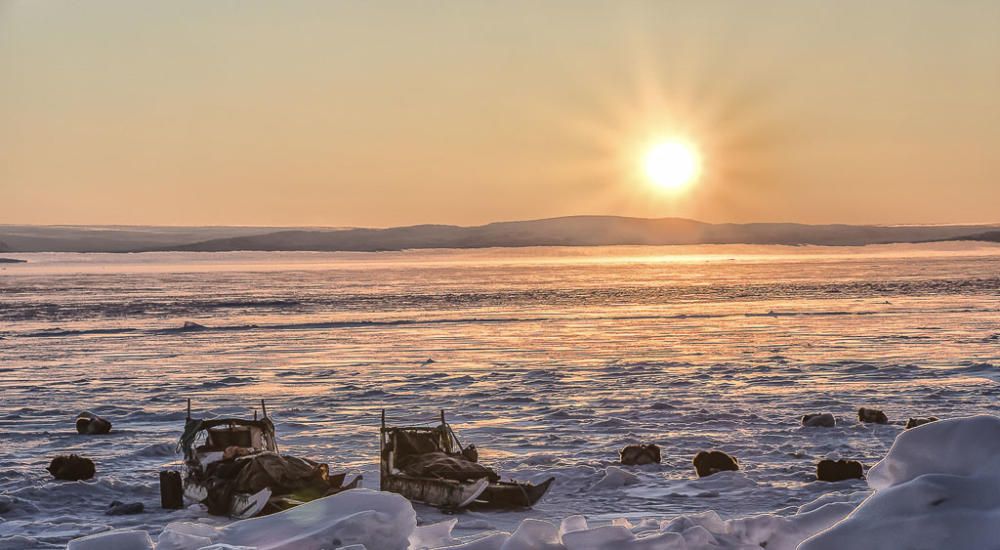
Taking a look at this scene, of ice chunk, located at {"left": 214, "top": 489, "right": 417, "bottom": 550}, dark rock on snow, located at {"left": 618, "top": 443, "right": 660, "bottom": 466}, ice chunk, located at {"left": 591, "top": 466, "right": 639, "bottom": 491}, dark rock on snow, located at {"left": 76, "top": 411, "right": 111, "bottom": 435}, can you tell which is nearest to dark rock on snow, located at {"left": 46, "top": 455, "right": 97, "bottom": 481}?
dark rock on snow, located at {"left": 76, "top": 411, "right": 111, "bottom": 435}

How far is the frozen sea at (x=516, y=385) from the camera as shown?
1049 inches

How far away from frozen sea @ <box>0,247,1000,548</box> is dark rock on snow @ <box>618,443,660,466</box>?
0.45 m

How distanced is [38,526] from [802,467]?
16672 millimetres

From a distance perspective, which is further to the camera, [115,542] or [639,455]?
[639,455]

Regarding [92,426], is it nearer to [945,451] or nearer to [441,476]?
[441,476]

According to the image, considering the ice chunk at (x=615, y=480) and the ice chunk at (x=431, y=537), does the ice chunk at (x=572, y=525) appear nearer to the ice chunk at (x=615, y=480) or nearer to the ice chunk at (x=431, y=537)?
the ice chunk at (x=431, y=537)

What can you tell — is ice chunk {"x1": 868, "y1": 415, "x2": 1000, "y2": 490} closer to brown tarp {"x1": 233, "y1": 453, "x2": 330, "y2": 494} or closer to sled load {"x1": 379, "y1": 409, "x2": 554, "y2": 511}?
sled load {"x1": 379, "y1": 409, "x2": 554, "y2": 511}

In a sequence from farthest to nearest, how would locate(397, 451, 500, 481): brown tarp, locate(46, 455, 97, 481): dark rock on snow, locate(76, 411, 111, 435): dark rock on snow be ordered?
locate(76, 411, 111, 435): dark rock on snow < locate(46, 455, 97, 481): dark rock on snow < locate(397, 451, 500, 481): brown tarp

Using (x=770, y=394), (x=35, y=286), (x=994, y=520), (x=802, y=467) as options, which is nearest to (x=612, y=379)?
(x=770, y=394)

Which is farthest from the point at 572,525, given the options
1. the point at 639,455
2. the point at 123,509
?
the point at 123,509

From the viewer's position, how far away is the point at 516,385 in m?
44.3

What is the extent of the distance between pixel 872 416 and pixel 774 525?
16767 millimetres

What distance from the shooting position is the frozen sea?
26.7 m

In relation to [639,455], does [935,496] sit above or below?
above
